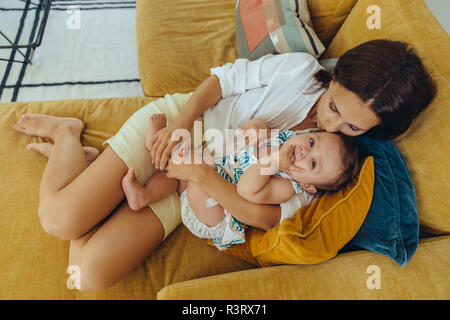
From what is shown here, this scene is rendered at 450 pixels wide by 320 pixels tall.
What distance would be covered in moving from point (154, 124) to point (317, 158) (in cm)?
59

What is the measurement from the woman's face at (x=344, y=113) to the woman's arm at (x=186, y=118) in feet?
1.35

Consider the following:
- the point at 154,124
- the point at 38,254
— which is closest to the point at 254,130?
the point at 154,124

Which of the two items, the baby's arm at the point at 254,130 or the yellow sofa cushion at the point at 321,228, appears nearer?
the yellow sofa cushion at the point at 321,228

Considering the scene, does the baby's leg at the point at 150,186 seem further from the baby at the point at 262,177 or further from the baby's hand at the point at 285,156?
the baby's hand at the point at 285,156

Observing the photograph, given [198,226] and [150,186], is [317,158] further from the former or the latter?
[150,186]

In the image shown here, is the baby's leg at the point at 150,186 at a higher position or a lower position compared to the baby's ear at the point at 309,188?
higher

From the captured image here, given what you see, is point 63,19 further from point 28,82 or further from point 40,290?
point 40,290

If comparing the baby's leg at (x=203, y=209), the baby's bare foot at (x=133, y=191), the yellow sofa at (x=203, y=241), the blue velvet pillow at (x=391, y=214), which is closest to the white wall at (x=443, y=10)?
the yellow sofa at (x=203, y=241)

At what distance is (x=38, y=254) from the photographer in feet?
3.05

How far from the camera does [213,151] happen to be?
1094 mm

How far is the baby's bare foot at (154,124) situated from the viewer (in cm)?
100

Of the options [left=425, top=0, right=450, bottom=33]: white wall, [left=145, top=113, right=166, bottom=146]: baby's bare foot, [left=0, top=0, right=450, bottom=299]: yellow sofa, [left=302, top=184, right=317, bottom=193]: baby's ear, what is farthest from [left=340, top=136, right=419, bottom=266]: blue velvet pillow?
[left=425, top=0, right=450, bottom=33]: white wall

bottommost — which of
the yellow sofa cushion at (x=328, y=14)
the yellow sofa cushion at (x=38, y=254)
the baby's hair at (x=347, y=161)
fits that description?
the yellow sofa cushion at (x=38, y=254)

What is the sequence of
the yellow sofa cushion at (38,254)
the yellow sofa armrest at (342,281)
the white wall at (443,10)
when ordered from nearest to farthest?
the yellow sofa armrest at (342,281) → the yellow sofa cushion at (38,254) → the white wall at (443,10)
